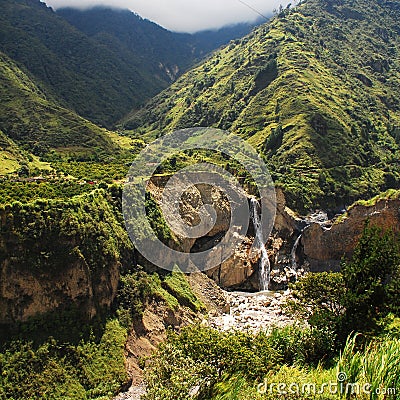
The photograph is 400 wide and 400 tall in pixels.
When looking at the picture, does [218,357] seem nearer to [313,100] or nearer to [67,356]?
[67,356]

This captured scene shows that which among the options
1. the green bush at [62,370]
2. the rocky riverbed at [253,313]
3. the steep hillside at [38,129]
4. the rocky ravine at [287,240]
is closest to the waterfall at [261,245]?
the rocky ravine at [287,240]

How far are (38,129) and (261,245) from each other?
164ft

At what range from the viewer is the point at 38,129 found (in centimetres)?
7256

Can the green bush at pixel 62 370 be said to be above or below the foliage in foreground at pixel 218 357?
below

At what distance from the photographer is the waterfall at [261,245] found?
4405cm

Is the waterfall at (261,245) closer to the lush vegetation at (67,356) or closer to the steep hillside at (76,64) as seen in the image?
the lush vegetation at (67,356)

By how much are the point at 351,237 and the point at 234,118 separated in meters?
46.2

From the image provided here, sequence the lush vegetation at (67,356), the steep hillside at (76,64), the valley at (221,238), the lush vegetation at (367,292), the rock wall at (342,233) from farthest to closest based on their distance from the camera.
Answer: the steep hillside at (76,64) → the rock wall at (342,233) → the lush vegetation at (67,356) → the valley at (221,238) → the lush vegetation at (367,292)

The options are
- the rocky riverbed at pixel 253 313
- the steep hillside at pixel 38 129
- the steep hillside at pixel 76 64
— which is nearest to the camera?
the rocky riverbed at pixel 253 313

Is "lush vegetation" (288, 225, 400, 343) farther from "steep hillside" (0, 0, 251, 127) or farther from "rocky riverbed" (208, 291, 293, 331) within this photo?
"steep hillside" (0, 0, 251, 127)

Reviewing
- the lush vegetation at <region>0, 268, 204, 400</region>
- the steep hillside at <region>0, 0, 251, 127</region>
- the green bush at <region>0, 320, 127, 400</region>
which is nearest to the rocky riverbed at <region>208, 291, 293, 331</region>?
the lush vegetation at <region>0, 268, 204, 400</region>

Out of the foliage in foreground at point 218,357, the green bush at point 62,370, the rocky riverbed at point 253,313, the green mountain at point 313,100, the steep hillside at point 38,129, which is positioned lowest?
the green bush at point 62,370

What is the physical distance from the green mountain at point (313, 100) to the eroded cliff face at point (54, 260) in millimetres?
27627

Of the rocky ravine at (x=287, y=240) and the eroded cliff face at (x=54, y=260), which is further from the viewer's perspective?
the rocky ravine at (x=287, y=240)
